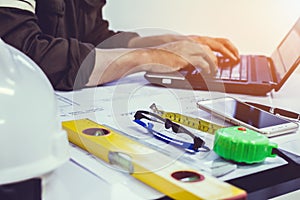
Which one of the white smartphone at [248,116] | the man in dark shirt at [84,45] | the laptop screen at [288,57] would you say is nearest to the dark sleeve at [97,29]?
the man in dark shirt at [84,45]

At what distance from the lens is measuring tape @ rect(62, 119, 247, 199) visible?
46 cm

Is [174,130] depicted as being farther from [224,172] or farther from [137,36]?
[137,36]

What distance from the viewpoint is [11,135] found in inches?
16.6

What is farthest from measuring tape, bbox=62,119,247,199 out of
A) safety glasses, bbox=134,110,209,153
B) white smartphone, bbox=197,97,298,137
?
white smartphone, bbox=197,97,298,137

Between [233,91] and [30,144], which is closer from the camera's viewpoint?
[30,144]

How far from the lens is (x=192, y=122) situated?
712mm

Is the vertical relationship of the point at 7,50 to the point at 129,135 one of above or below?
above

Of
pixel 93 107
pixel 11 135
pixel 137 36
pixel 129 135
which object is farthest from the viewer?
pixel 137 36

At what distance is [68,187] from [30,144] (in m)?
0.08

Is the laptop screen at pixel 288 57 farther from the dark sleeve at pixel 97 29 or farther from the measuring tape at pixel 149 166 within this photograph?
the measuring tape at pixel 149 166

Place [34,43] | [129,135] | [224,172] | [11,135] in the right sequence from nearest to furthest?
[11,135], [224,172], [129,135], [34,43]

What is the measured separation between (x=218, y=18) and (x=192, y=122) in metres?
0.74

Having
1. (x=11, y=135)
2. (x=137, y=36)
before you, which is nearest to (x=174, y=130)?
(x=11, y=135)

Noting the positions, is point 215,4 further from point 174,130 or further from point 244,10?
point 174,130
